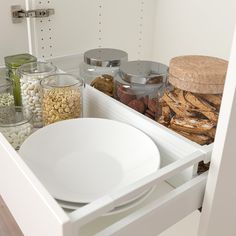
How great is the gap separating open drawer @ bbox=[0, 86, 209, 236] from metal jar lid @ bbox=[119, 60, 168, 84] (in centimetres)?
10

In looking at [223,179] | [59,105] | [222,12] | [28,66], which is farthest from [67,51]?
[223,179]

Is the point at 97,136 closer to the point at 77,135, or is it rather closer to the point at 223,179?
the point at 77,135

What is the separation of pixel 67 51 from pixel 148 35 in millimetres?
368

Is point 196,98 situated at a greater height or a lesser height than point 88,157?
greater

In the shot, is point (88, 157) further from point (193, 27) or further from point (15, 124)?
point (193, 27)

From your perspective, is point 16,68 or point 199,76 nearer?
point 199,76

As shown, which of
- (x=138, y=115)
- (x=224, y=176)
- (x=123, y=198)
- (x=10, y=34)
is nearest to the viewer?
(x=123, y=198)

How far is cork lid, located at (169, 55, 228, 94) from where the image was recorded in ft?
2.10

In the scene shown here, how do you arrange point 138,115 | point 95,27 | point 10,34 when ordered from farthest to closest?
1. point 95,27
2. point 10,34
3. point 138,115

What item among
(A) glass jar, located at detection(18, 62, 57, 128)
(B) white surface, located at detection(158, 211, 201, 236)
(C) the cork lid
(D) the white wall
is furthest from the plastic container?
(D) the white wall

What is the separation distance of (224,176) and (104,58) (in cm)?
47

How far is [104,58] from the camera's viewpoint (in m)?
0.92

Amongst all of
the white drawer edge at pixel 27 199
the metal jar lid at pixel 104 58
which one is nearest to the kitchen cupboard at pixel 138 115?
the white drawer edge at pixel 27 199

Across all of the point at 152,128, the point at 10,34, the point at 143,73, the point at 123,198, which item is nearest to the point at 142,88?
the point at 143,73
